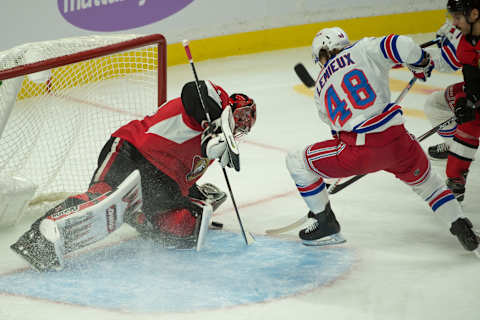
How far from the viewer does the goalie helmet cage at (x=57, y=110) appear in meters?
2.55

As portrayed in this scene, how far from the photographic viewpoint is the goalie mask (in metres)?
2.39

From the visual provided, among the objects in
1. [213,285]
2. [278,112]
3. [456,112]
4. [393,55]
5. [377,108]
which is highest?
[393,55]

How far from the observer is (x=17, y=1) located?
4.58 metres

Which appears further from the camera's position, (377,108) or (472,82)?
(472,82)

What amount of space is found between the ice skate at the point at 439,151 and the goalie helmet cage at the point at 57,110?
4.96 ft

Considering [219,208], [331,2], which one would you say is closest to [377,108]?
[219,208]

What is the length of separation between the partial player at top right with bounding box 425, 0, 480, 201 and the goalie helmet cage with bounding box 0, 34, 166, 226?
1.19 m

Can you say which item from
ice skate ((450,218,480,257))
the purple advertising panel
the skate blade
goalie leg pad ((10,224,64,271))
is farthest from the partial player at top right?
the purple advertising panel

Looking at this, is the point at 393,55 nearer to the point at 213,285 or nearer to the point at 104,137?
the point at 213,285

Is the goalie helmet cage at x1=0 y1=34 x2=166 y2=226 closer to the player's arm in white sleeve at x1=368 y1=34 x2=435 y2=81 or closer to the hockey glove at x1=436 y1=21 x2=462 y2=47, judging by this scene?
the player's arm in white sleeve at x1=368 y1=34 x2=435 y2=81

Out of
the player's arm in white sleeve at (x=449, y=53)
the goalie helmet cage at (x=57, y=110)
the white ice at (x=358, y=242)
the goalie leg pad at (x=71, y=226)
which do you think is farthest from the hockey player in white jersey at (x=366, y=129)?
Answer: the goalie helmet cage at (x=57, y=110)

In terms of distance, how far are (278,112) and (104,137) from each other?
5.38 ft

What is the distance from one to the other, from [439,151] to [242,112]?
1488 mm

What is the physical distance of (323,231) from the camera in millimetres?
2371
